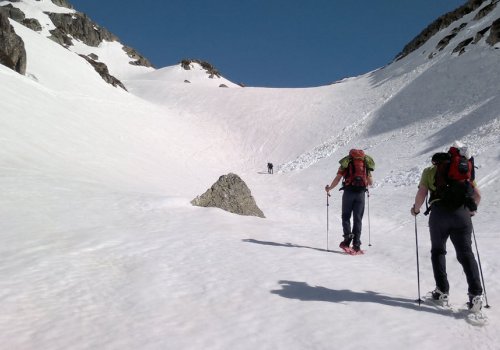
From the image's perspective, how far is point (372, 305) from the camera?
16.1ft

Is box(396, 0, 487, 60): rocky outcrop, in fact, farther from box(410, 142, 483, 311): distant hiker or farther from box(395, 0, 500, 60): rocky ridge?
box(410, 142, 483, 311): distant hiker

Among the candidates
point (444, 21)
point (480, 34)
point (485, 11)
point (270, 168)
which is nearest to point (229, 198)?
point (270, 168)

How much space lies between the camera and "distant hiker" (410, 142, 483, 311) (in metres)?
4.64

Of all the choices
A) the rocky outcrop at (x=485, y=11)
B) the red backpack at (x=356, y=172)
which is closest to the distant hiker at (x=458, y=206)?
the red backpack at (x=356, y=172)

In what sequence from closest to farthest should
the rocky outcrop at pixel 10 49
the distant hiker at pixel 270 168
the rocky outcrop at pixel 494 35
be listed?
the rocky outcrop at pixel 10 49
the distant hiker at pixel 270 168
the rocky outcrop at pixel 494 35

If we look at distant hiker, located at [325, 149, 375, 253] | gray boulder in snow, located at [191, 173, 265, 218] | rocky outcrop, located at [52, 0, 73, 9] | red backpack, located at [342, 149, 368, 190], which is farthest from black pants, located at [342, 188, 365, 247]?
rocky outcrop, located at [52, 0, 73, 9]

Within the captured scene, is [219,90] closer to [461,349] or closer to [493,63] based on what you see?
[493,63]

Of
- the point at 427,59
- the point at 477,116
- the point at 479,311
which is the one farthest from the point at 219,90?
the point at 479,311

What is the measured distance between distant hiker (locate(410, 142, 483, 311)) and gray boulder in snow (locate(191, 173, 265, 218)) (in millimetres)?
7684

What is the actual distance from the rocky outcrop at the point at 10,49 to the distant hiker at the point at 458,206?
3355 cm

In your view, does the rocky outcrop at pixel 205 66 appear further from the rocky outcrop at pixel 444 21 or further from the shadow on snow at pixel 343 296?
the shadow on snow at pixel 343 296

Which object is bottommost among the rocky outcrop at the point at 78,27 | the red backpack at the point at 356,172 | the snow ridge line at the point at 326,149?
the red backpack at the point at 356,172

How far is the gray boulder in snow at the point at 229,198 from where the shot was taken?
12039 mm

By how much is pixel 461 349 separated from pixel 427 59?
44.0m
